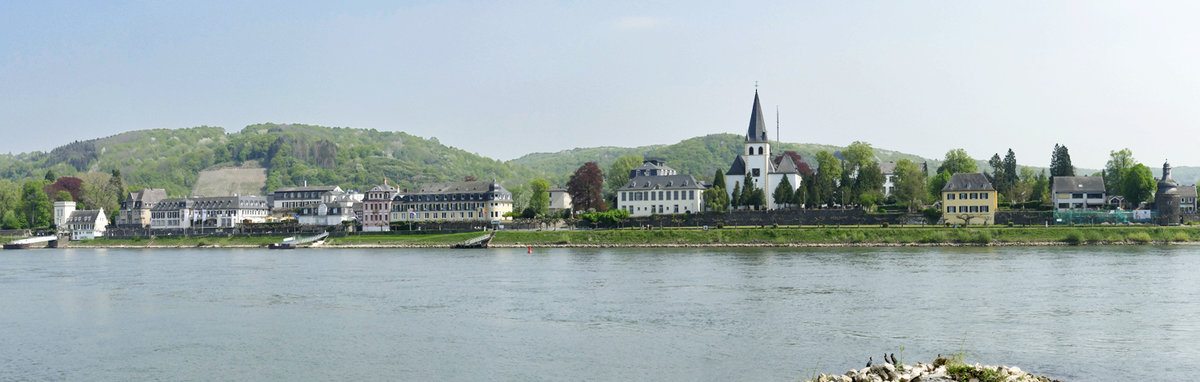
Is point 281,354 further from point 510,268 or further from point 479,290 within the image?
point 510,268

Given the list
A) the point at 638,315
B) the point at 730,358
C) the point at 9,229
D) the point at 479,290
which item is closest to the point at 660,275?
the point at 479,290

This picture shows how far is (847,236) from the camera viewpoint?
73.4m

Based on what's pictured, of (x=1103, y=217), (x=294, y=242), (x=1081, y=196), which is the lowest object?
(x=294, y=242)

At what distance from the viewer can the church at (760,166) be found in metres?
95.1

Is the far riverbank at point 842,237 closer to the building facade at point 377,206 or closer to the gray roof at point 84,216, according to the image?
the building facade at point 377,206

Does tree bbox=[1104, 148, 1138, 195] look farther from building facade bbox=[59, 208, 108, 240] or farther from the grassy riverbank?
building facade bbox=[59, 208, 108, 240]

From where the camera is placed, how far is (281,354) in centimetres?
2628

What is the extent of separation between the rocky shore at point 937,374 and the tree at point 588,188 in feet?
259

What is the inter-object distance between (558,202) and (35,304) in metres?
80.1

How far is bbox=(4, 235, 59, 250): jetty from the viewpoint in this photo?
103125 millimetres

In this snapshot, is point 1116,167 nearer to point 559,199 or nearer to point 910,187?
point 910,187

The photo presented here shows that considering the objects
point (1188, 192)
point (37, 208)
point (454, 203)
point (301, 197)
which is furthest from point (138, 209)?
point (1188, 192)

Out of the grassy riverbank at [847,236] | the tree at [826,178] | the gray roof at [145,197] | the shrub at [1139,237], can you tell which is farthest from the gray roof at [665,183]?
the gray roof at [145,197]

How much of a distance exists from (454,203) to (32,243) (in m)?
47.4
